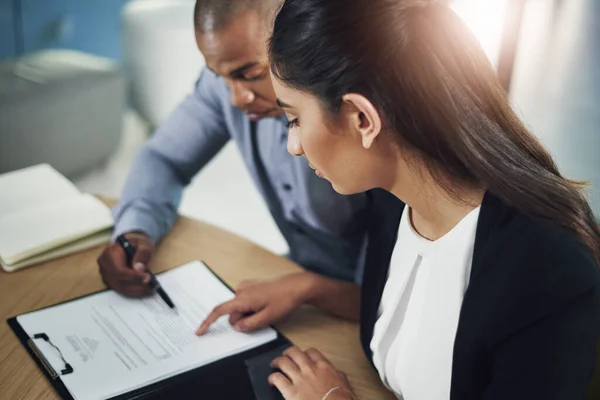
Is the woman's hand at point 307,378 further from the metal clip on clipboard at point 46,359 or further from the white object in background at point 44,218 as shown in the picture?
the white object in background at point 44,218

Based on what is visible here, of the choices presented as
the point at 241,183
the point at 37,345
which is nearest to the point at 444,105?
the point at 37,345

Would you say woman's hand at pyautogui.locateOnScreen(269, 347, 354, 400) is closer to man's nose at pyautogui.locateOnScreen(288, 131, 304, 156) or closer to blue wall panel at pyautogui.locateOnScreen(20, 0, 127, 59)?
man's nose at pyautogui.locateOnScreen(288, 131, 304, 156)

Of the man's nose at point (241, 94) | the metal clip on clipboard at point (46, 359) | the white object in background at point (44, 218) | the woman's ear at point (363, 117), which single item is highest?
the woman's ear at point (363, 117)

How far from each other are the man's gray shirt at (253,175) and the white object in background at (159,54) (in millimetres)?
174

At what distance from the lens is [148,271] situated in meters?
1.09

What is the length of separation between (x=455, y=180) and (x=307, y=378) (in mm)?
327

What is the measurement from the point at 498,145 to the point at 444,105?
0.08m

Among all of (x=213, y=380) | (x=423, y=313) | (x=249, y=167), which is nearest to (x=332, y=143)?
(x=423, y=313)

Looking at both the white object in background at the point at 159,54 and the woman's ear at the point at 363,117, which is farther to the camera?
the white object in background at the point at 159,54

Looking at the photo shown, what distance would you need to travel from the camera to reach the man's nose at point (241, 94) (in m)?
1.11

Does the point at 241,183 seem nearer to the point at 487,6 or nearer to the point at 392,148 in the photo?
the point at 487,6

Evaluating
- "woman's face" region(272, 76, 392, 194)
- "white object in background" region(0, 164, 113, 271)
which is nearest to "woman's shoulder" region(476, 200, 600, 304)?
"woman's face" region(272, 76, 392, 194)

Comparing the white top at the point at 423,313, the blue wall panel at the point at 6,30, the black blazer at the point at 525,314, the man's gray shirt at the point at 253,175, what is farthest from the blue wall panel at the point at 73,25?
the black blazer at the point at 525,314

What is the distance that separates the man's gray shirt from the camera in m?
1.29
